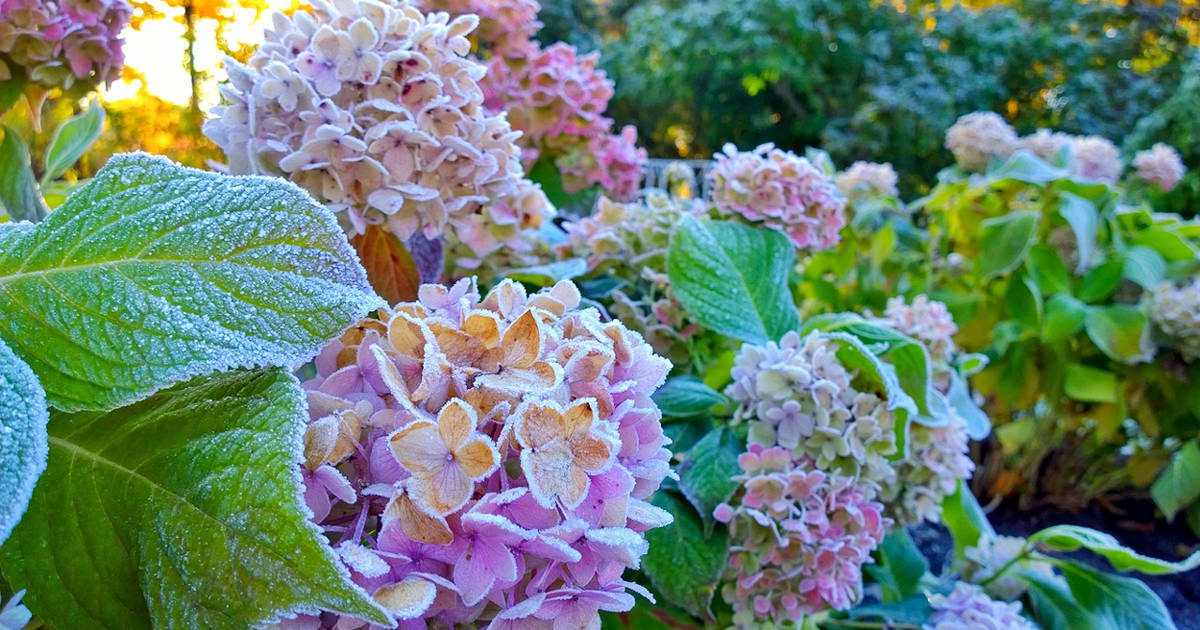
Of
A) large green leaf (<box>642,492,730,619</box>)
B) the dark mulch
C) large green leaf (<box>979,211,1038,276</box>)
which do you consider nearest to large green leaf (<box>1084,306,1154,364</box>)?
large green leaf (<box>979,211,1038,276</box>)

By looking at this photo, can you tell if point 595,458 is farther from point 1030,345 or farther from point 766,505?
point 1030,345

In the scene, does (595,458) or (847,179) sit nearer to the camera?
(595,458)

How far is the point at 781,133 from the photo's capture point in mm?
5852

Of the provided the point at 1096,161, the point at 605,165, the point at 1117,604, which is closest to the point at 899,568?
the point at 1117,604

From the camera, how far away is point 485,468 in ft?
0.87

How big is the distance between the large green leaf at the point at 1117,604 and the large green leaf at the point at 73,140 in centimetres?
83

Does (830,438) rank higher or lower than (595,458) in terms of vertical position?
lower

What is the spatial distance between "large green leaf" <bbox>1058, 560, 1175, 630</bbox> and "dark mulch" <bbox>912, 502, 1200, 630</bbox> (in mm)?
547

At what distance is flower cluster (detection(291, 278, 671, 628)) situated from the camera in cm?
27

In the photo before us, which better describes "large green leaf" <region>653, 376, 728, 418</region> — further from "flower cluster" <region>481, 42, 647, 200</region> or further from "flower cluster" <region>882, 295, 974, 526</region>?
"flower cluster" <region>481, 42, 647, 200</region>

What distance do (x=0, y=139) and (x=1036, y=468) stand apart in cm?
163

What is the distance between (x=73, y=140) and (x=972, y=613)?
2.31 feet

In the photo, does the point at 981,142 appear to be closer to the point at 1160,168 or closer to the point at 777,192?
the point at 1160,168

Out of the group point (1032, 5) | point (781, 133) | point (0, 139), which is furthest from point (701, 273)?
point (1032, 5)
